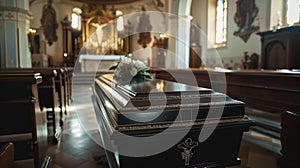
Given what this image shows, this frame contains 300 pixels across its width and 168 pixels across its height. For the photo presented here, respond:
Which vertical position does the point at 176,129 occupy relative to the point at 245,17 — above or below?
below

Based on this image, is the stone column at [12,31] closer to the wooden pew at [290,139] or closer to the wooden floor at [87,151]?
the wooden floor at [87,151]

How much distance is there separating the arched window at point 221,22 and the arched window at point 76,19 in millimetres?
8005

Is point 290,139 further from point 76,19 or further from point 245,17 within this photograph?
point 76,19

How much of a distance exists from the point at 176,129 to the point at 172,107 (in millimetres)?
118

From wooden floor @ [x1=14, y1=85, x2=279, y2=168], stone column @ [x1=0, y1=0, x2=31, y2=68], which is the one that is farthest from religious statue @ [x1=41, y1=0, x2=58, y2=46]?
wooden floor @ [x1=14, y1=85, x2=279, y2=168]

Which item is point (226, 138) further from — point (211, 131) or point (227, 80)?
point (227, 80)

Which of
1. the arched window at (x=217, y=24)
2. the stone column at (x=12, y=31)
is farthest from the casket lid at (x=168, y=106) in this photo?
the arched window at (x=217, y=24)

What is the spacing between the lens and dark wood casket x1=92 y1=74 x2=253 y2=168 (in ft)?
3.55

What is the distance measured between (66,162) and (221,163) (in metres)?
1.48

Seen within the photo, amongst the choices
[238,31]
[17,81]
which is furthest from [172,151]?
[238,31]

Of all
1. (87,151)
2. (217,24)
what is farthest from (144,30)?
(87,151)

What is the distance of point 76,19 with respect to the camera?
13.2 metres

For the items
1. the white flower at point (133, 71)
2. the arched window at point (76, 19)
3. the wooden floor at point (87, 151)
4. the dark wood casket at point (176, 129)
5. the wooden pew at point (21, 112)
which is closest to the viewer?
the dark wood casket at point (176, 129)

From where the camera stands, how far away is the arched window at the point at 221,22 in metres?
9.22
